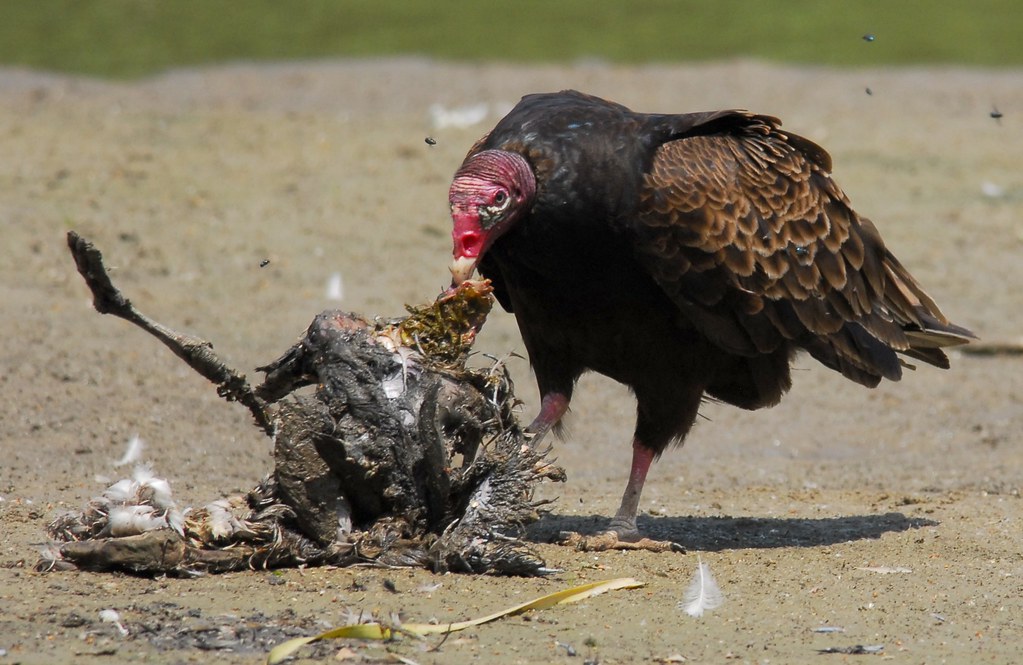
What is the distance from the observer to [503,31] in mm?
18578

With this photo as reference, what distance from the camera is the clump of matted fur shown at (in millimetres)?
4359

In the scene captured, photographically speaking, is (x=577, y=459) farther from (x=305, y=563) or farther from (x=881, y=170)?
(x=881, y=170)

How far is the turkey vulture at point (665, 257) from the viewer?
4.86m

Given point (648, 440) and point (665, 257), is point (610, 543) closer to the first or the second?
point (648, 440)

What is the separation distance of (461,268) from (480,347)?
137 inches

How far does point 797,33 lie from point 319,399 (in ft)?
51.5

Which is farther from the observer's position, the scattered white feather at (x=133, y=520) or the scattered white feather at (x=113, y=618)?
the scattered white feather at (x=133, y=520)

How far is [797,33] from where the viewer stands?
19.0 meters

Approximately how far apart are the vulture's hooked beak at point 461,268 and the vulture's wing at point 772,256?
0.60 m

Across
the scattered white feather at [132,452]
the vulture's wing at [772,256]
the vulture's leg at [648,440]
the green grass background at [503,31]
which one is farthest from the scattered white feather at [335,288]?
the green grass background at [503,31]

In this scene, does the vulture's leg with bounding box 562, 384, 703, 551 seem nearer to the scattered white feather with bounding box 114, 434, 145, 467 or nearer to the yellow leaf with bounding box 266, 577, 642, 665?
the yellow leaf with bounding box 266, 577, 642, 665

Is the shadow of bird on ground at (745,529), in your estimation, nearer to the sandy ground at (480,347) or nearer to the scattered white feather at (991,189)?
the sandy ground at (480,347)

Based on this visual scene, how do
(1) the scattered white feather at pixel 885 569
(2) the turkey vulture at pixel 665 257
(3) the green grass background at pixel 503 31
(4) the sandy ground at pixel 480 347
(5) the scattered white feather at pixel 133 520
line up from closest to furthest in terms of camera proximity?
(4) the sandy ground at pixel 480 347 < (5) the scattered white feather at pixel 133 520 < (2) the turkey vulture at pixel 665 257 < (1) the scattered white feather at pixel 885 569 < (3) the green grass background at pixel 503 31

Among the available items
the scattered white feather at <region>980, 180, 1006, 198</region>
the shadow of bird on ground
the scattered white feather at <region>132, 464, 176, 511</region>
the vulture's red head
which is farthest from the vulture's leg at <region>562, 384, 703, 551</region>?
the scattered white feather at <region>980, 180, 1006, 198</region>
